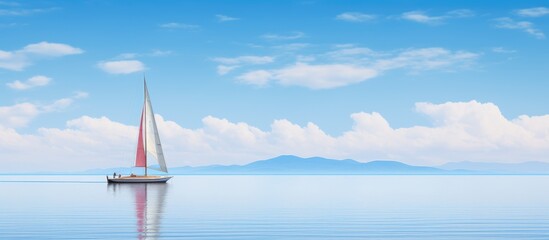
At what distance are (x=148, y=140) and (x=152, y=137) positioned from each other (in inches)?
42.8

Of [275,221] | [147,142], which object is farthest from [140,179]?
[275,221]

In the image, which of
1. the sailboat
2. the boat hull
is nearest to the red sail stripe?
the sailboat

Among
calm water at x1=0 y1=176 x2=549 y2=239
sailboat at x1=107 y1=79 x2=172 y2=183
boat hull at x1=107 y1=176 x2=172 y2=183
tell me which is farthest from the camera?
sailboat at x1=107 y1=79 x2=172 y2=183

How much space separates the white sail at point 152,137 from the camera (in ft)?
436

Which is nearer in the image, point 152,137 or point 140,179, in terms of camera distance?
point 140,179

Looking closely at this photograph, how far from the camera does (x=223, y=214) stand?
57938 mm

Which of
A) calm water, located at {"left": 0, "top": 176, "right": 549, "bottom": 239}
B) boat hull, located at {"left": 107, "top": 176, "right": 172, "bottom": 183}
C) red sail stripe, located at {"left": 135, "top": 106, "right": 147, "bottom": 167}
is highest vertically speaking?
red sail stripe, located at {"left": 135, "top": 106, "right": 147, "bottom": 167}

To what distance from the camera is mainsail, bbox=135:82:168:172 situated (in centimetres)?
13262

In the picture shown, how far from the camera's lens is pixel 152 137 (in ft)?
440

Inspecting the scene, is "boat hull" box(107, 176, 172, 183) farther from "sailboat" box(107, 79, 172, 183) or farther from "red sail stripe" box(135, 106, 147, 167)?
"red sail stripe" box(135, 106, 147, 167)

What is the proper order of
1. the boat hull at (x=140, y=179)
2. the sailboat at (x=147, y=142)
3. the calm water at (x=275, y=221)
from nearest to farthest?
the calm water at (x=275, y=221) → the boat hull at (x=140, y=179) → the sailboat at (x=147, y=142)

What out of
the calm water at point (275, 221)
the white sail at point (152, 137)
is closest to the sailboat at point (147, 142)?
the white sail at point (152, 137)

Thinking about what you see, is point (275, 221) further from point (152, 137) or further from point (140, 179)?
point (152, 137)

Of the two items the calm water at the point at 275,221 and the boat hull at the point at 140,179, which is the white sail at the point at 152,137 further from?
the calm water at the point at 275,221
